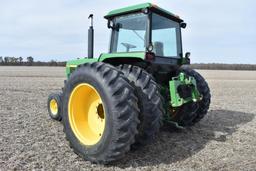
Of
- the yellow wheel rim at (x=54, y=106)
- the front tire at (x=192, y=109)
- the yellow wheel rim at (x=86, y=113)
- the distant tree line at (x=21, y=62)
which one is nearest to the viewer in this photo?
the yellow wheel rim at (x=86, y=113)

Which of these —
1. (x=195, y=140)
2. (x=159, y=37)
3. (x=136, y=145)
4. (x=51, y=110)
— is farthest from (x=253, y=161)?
(x=51, y=110)

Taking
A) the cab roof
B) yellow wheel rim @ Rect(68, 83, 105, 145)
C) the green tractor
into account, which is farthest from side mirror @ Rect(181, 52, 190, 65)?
yellow wheel rim @ Rect(68, 83, 105, 145)

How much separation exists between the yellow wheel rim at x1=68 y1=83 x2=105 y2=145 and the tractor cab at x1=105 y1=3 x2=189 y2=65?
30.0 inches

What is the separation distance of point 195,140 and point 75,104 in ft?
7.38

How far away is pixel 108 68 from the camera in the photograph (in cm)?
374

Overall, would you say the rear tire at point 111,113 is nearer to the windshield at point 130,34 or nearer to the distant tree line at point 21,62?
the windshield at point 130,34

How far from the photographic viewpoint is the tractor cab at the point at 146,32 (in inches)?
178

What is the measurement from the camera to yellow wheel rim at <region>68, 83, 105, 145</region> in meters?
4.20

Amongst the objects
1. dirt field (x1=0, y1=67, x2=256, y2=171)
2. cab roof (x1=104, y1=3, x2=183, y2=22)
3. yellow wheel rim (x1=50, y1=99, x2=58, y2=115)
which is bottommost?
dirt field (x1=0, y1=67, x2=256, y2=171)

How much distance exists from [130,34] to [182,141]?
205 centimetres

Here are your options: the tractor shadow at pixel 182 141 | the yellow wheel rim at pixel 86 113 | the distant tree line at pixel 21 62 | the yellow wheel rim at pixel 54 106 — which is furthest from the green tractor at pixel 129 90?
the distant tree line at pixel 21 62

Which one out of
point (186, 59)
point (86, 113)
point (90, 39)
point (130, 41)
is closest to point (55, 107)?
point (90, 39)

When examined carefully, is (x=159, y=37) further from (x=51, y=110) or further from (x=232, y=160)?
(x=51, y=110)

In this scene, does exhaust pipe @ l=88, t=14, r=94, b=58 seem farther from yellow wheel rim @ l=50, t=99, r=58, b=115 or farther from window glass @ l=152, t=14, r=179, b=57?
yellow wheel rim @ l=50, t=99, r=58, b=115
